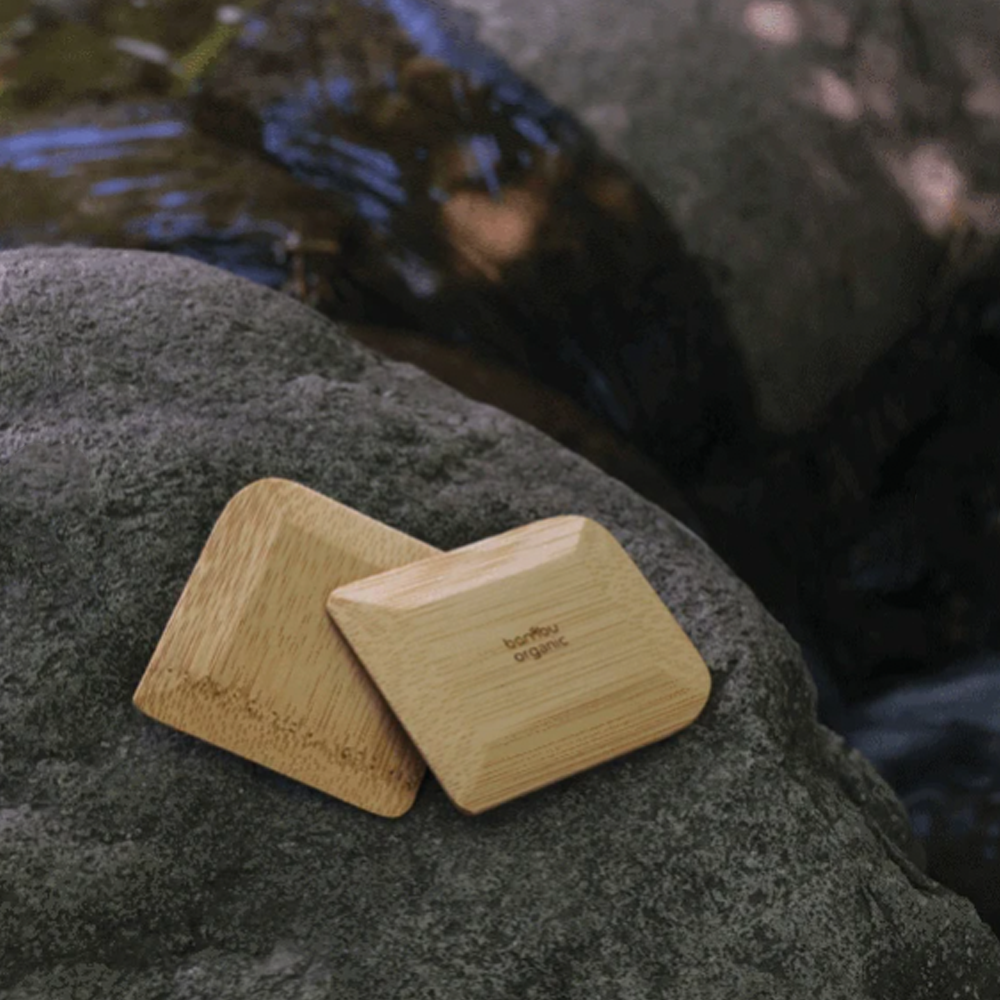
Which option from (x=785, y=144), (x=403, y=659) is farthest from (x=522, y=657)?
(x=785, y=144)

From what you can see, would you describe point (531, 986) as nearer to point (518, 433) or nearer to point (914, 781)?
point (518, 433)

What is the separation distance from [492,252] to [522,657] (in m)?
1.37

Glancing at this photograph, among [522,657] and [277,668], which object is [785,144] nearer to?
[522,657]

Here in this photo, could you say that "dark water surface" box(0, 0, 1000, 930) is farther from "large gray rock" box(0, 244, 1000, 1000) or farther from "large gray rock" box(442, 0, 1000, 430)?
"large gray rock" box(0, 244, 1000, 1000)

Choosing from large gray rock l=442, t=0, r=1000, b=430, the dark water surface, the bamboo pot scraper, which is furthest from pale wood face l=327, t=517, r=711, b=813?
large gray rock l=442, t=0, r=1000, b=430

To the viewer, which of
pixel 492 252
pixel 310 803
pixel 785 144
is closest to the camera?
pixel 310 803

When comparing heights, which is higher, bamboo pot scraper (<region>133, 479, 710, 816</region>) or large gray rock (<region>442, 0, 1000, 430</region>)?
large gray rock (<region>442, 0, 1000, 430</region>)

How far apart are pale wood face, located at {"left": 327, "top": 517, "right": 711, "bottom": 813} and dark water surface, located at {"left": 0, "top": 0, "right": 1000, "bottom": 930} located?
973 mm

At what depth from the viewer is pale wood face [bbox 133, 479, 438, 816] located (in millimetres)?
1355

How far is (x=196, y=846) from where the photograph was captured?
4.31ft

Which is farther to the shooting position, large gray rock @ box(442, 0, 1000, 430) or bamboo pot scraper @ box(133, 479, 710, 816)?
large gray rock @ box(442, 0, 1000, 430)

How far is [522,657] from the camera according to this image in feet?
4.78

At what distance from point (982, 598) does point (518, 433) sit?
171 cm

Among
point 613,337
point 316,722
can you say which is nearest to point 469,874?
point 316,722
